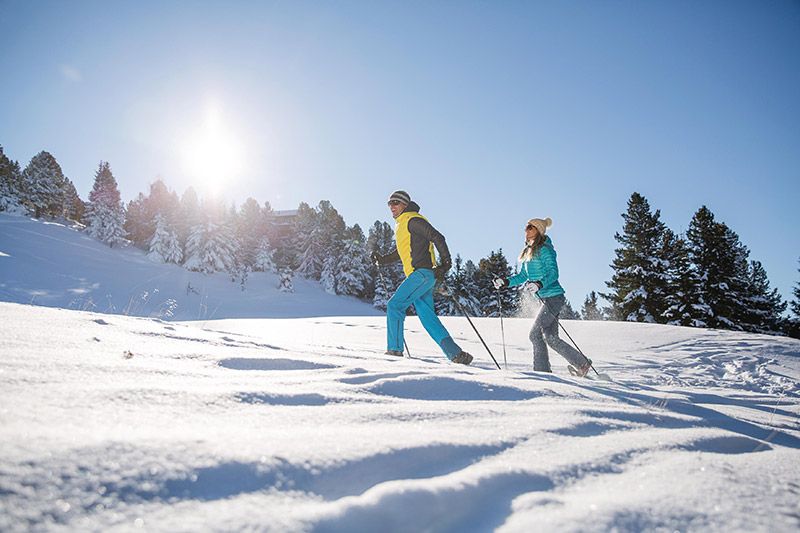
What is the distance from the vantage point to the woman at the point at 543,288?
4.30m

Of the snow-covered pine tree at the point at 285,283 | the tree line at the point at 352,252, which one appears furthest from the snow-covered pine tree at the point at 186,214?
the snow-covered pine tree at the point at 285,283

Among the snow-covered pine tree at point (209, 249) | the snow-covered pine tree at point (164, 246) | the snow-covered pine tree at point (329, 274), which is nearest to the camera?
the snow-covered pine tree at point (209, 249)

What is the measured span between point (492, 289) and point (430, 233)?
3404 cm

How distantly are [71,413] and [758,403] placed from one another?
14.3 ft

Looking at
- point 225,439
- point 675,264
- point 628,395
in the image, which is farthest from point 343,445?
point 675,264

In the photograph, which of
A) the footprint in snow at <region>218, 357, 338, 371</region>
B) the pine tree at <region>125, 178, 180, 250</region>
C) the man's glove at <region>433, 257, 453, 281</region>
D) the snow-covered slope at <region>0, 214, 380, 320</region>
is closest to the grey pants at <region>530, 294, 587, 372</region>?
the man's glove at <region>433, 257, 453, 281</region>

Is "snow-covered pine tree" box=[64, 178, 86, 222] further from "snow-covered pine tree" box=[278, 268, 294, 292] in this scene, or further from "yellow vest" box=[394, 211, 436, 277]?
"yellow vest" box=[394, 211, 436, 277]

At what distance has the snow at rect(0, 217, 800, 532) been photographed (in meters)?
0.70

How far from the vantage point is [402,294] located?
4.43m

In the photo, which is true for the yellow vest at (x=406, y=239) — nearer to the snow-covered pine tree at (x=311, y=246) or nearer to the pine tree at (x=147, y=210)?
the snow-covered pine tree at (x=311, y=246)

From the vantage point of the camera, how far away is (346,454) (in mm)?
970

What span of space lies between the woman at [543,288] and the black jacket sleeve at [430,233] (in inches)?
37.9

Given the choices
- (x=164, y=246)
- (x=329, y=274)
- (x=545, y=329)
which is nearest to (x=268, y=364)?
(x=545, y=329)

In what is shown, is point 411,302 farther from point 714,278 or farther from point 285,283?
point 285,283
